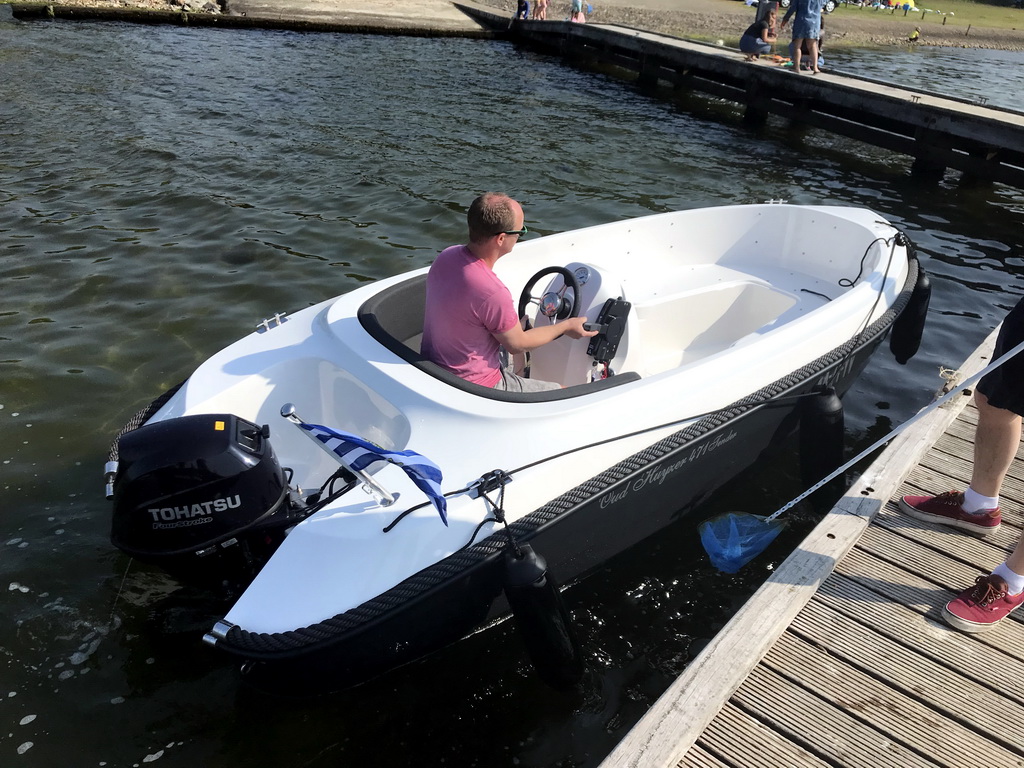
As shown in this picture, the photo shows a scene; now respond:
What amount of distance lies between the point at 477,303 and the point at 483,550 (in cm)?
102

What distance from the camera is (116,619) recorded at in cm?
318

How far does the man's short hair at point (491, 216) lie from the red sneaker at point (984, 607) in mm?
2247

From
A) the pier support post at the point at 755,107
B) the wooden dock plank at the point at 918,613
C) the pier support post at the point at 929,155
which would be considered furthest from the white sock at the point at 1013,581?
the pier support post at the point at 755,107

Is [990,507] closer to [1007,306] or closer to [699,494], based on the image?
[699,494]

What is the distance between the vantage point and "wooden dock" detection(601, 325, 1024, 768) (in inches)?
92.8

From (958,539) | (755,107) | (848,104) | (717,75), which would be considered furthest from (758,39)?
(958,539)

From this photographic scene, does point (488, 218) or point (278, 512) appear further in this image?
point (488, 218)

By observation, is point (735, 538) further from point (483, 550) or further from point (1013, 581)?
point (483, 550)

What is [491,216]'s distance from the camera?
2.99 m

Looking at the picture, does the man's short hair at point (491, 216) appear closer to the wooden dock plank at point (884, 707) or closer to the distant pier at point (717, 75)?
the wooden dock plank at point (884, 707)

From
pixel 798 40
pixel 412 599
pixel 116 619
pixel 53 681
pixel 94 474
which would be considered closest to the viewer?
pixel 412 599

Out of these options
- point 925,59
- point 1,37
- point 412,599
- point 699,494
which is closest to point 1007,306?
point 699,494

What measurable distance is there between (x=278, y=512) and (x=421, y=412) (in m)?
0.66

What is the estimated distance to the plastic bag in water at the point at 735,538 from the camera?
11.3 ft
